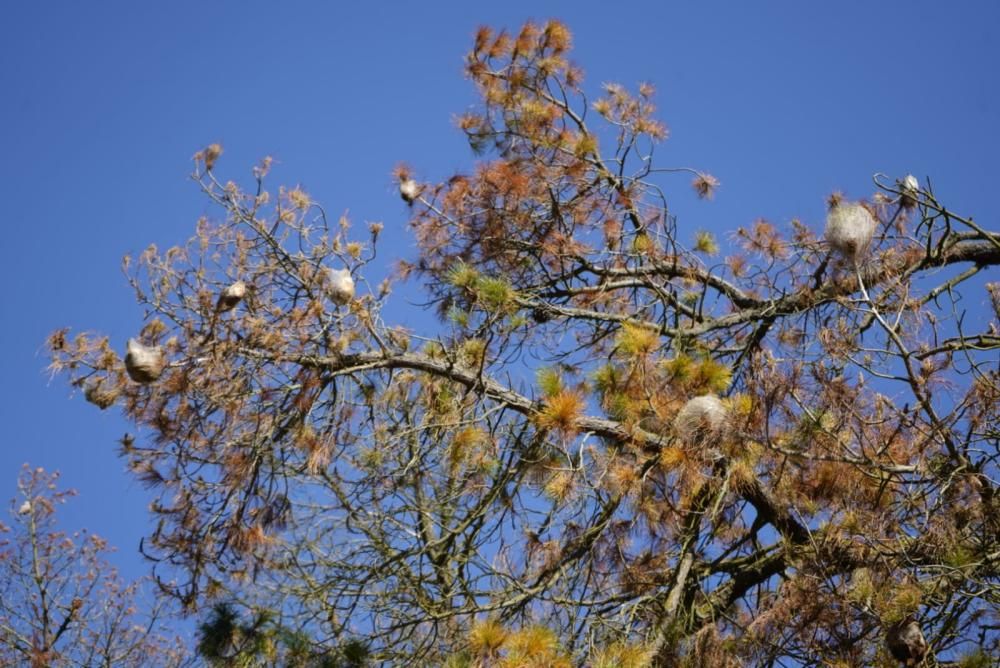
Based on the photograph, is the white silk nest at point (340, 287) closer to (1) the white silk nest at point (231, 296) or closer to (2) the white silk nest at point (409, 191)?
(1) the white silk nest at point (231, 296)

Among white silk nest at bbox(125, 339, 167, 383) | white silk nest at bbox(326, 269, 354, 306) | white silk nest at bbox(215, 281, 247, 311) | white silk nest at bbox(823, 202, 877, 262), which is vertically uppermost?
white silk nest at bbox(823, 202, 877, 262)

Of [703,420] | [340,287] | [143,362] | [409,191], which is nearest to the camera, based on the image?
[703,420]

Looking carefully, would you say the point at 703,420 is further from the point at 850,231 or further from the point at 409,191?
the point at 409,191

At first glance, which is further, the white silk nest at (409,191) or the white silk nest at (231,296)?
the white silk nest at (409,191)

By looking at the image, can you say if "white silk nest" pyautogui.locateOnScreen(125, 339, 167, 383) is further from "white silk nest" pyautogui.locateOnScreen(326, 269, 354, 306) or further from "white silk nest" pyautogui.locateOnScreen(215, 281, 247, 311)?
"white silk nest" pyautogui.locateOnScreen(326, 269, 354, 306)

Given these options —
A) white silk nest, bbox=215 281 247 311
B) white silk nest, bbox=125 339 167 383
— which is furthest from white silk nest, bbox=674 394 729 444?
white silk nest, bbox=125 339 167 383

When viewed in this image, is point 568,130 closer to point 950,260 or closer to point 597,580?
point 950,260

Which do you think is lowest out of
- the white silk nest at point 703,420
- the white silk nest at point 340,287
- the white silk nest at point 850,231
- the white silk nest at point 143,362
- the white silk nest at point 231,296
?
the white silk nest at point 143,362

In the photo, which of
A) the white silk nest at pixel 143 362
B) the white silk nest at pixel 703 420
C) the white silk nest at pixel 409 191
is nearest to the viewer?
the white silk nest at pixel 703 420

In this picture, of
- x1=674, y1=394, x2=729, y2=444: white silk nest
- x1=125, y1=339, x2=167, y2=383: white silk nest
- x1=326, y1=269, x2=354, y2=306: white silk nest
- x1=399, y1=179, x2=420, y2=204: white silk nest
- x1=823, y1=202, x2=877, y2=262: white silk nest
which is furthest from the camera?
x1=399, y1=179, x2=420, y2=204: white silk nest

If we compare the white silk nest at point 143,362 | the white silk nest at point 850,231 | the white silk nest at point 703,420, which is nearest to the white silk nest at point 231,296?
the white silk nest at point 143,362

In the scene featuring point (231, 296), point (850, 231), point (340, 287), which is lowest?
point (231, 296)

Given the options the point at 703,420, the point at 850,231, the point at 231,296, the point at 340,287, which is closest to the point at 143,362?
the point at 231,296

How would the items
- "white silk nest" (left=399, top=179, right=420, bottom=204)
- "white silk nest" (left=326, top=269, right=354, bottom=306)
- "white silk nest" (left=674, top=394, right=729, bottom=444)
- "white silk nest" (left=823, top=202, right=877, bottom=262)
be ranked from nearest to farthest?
"white silk nest" (left=823, top=202, right=877, bottom=262) → "white silk nest" (left=674, top=394, right=729, bottom=444) → "white silk nest" (left=326, top=269, right=354, bottom=306) → "white silk nest" (left=399, top=179, right=420, bottom=204)
